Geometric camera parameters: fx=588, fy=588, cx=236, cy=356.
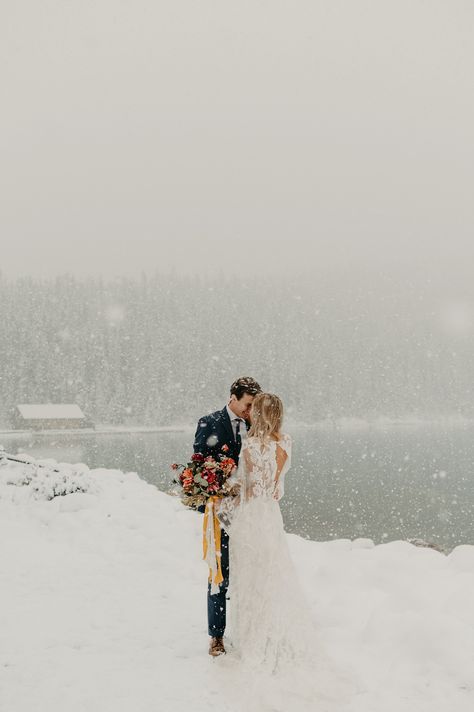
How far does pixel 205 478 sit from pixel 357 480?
3465 cm

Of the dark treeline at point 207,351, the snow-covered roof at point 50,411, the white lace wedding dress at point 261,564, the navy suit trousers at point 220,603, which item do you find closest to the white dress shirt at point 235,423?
the white lace wedding dress at point 261,564

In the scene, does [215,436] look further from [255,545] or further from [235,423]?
[255,545]

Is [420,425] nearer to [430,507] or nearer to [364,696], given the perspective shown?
[430,507]

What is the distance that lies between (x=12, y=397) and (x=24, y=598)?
8377 cm

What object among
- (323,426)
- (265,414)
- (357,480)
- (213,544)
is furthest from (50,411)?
(265,414)

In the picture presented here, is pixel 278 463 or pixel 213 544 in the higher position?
pixel 278 463

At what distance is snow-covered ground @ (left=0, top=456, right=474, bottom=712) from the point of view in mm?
4652

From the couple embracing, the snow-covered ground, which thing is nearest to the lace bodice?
the couple embracing

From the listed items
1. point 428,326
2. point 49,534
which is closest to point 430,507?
point 49,534

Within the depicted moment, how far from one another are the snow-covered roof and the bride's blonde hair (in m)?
78.7

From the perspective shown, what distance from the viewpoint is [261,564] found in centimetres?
549

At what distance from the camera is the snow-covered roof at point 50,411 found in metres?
79.7

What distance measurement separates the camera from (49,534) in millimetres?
9898

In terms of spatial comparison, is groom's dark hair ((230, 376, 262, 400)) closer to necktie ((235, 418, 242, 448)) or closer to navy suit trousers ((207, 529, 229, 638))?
necktie ((235, 418, 242, 448))
